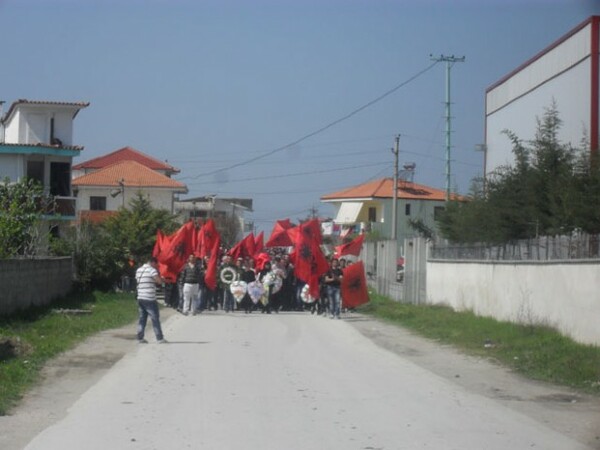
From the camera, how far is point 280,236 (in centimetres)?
3947

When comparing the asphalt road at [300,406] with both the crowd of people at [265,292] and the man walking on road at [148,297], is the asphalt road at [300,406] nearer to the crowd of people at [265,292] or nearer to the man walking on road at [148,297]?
the man walking on road at [148,297]

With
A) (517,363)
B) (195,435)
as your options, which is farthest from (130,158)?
(195,435)

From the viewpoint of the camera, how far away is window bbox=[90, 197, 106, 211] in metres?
78.1

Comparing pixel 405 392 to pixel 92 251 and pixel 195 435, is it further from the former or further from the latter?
pixel 92 251

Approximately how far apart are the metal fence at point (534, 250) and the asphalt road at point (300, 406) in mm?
3145

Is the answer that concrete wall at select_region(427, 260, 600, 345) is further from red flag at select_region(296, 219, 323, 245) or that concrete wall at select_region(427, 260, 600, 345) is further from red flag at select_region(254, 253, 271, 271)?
red flag at select_region(254, 253, 271, 271)

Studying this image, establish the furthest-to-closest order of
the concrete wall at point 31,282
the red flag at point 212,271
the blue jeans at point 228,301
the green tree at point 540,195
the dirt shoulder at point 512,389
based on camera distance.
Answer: the blue jeans at point 228,301 → the red flag at point 212,271 → the concrete wall at point 31,282 → the green tree at point 540,195 → the dirt shoulder at point 512,389

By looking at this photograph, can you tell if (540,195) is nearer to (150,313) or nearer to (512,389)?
(150,313)

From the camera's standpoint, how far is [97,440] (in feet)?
34.8

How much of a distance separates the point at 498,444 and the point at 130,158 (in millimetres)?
92800

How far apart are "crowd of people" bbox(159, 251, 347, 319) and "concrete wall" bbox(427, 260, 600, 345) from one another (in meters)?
3.67

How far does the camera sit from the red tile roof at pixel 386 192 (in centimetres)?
8550

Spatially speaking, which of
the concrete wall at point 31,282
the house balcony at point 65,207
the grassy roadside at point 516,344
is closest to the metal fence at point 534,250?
the grassy roadside at point 516,344

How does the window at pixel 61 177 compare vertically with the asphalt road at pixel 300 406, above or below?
above
